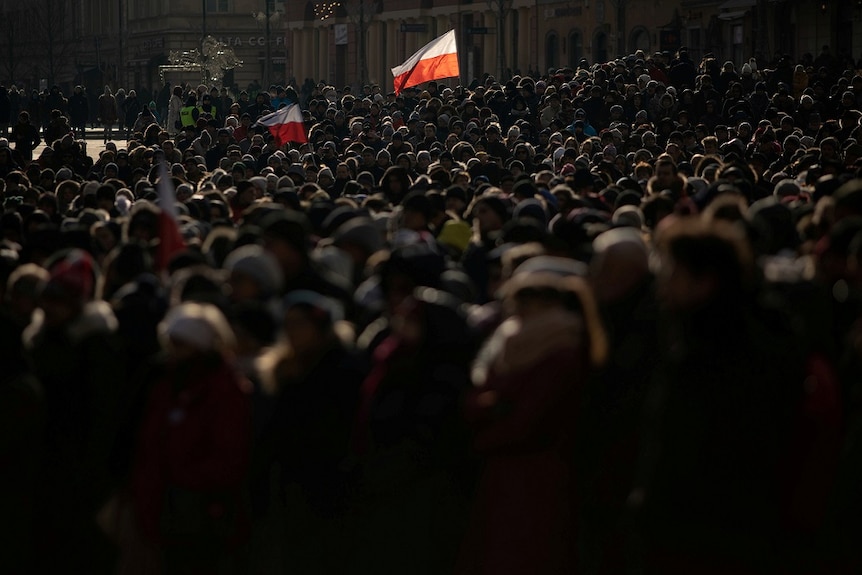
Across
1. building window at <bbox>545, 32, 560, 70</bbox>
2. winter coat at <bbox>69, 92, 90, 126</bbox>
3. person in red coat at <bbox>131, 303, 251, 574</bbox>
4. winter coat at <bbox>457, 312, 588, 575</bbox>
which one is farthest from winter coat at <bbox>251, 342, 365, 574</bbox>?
building window at <bbox>545, 32, 560, 70</bbox>

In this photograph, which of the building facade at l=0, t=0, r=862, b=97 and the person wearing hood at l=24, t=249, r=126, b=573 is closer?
the person wearing hood at l=24, t=249, r=126, b=573

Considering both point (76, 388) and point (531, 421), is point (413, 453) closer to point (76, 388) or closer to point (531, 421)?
point (531, 421)

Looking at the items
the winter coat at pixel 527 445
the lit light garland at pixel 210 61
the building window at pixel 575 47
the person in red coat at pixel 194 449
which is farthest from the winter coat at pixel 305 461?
the lit light garland at pixel 210 61

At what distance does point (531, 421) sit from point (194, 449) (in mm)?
1152

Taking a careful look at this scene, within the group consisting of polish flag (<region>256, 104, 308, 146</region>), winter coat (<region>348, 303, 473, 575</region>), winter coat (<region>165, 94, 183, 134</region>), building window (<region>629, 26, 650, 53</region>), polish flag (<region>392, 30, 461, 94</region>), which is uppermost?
building window (<region>629, 26, 650, 53</region>)

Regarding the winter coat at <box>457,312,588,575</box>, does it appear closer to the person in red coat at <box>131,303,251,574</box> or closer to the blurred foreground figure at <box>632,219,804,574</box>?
the blurred foreground figure at <box>632,219,804,574</box>

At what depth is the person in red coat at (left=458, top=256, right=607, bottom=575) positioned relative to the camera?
648cm

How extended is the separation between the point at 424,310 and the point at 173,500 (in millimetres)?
1181

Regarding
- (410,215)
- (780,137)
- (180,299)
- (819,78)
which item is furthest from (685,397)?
(819,78)

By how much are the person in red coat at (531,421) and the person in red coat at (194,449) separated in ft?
2.87

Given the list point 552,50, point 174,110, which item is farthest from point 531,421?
point 552,50

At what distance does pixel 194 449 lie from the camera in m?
6.35

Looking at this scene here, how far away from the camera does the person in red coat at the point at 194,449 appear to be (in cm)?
631

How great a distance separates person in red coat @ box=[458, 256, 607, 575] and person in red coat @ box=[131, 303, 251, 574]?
2.87 feet
